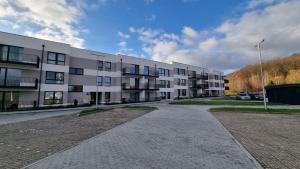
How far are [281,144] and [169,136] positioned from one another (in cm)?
473

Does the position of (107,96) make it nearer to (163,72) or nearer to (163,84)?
(163,84)

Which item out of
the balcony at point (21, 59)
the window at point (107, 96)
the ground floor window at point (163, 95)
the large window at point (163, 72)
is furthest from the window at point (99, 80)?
the ground floor window at point (163, 95)

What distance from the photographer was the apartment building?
20695 mm

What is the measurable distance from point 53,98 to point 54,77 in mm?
3129

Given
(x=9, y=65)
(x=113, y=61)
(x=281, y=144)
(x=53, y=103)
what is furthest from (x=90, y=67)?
(x=281, y=144)

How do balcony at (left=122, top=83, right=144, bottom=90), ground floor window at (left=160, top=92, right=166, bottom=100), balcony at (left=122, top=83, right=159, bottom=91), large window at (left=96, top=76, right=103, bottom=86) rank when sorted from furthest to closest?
1. ground floor window at (left=160, top=92, right=166, bottom=100)
2. balcony at (left=122, top=83, right=159, bottom=91)
3. balcony at (left=122, top=83, right=144, bottom=90)
4. large window at (left=96, top=76, right=103, bottom=86)

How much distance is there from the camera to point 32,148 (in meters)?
6.28

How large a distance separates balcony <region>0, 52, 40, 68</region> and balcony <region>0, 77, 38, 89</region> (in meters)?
1.98

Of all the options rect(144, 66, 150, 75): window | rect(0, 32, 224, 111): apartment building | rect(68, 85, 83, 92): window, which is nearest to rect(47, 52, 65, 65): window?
rect(0, 32, 224, 111): apartment building

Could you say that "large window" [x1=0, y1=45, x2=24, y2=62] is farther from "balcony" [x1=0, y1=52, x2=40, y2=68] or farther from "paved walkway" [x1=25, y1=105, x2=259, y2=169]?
"paved walkway" [x1=25, y1=105, x2=259, y2=169]

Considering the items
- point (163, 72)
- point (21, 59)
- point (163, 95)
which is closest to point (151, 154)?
point (21, 59)

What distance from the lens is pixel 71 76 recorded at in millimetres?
26953

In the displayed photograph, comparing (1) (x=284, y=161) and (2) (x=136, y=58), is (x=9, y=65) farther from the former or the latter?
(1) (x=284, y=161)

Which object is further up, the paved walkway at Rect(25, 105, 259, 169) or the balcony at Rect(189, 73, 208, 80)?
the balcony at Rect(189, 73, 208, 80)
